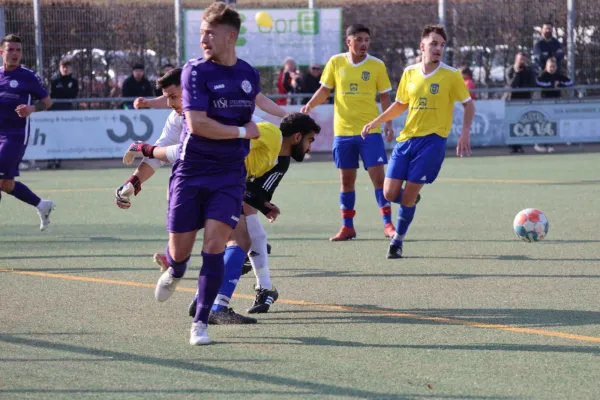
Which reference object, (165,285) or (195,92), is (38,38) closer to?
(165,285)

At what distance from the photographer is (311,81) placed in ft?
75.9

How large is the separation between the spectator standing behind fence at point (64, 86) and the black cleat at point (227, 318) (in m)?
15.6

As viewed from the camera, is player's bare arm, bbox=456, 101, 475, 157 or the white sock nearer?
the white sock

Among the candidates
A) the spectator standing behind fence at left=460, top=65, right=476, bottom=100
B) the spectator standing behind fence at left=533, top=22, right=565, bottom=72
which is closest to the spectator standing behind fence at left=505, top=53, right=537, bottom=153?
the spectator standing behind fence at left=533, top=22, right=565, bottom=72

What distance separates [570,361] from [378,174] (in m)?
6.04

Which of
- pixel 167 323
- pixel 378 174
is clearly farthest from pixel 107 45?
pixel 167 323

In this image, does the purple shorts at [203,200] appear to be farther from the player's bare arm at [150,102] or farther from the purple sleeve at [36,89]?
the purple sleeve at [36,89]

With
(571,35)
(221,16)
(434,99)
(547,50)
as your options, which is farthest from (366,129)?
(571,35)

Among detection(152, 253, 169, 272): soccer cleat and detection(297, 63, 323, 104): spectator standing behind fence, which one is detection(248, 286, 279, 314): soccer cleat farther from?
detection(297, 63, 323, 104): spectator standing behind fence

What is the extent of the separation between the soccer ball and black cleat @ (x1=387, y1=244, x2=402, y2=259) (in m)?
1.30

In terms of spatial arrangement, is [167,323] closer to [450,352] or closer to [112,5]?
[450,352]

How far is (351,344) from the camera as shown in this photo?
6.37 meters

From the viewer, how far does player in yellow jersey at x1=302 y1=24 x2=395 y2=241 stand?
1166 centimetres

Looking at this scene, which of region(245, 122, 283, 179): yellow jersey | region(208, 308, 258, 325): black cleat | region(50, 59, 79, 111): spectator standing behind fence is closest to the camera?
region(208, 308, 258, 325): black cleat
